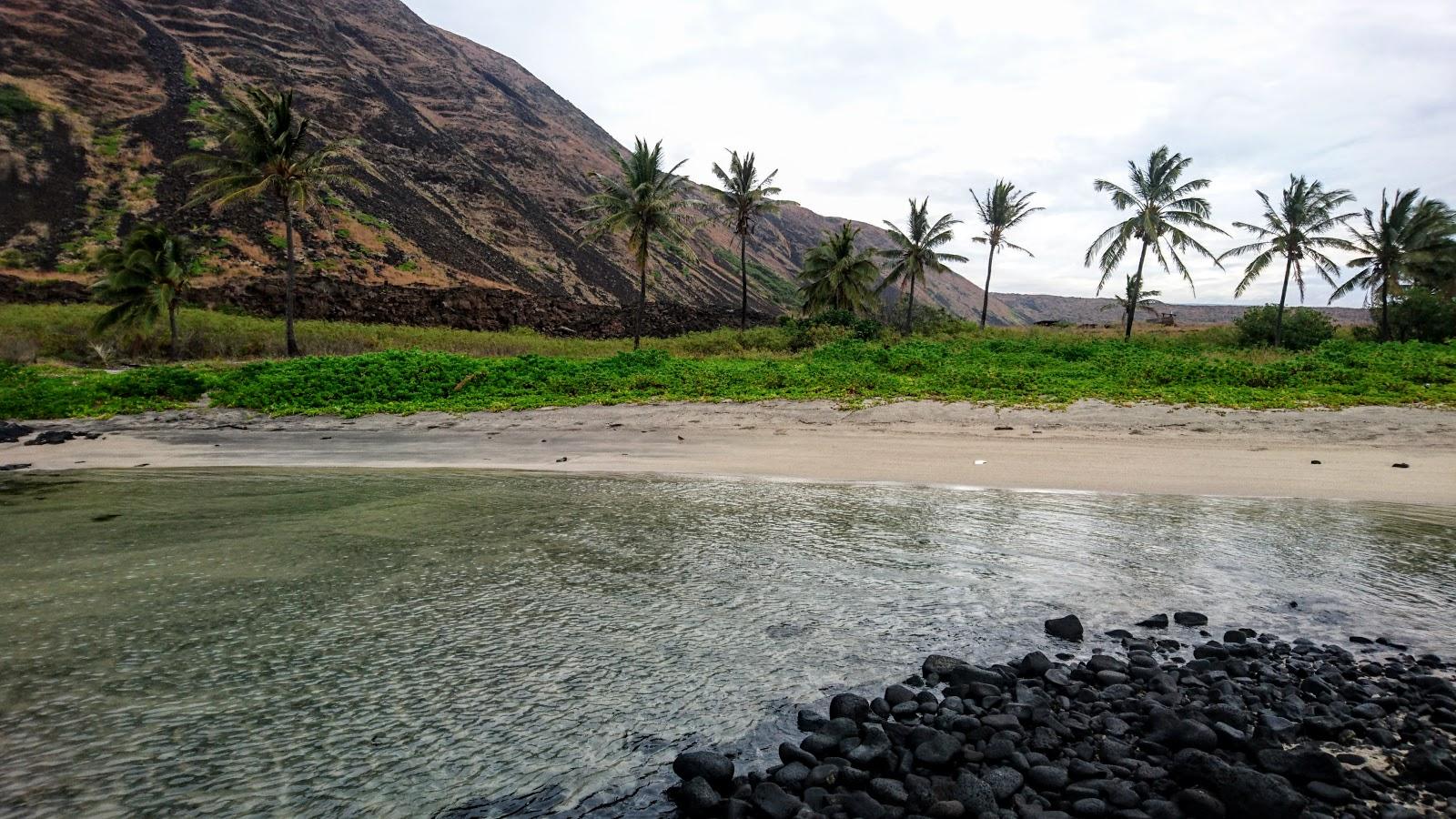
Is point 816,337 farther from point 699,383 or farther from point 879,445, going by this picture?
point 879,445

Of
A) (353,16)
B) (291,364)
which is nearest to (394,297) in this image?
(291,364)

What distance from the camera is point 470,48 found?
470 feet

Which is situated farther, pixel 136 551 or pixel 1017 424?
pixel 1017 424

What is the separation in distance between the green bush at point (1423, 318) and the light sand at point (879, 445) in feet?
91.2

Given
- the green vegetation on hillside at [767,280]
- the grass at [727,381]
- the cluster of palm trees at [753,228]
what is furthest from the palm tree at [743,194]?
the green vegetation on hillside at [767,280]

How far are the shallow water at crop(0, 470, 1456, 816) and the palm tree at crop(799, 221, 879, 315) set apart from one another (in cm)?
3519

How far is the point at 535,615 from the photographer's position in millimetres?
4586

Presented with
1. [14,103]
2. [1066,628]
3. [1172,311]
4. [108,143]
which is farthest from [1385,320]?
[1172,311]

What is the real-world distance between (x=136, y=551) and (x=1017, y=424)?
12.5 metres

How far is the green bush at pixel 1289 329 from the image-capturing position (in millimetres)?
31484

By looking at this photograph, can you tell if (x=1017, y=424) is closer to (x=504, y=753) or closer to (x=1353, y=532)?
(x=1353, y=532)

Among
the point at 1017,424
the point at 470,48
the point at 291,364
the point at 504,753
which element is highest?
the point at 470,48

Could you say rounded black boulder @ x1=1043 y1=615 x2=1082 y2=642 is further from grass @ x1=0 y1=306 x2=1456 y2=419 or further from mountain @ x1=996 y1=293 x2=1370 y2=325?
mountain @ x1=996 y1=293 x2=1370 y2=325

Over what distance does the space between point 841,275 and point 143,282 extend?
108 ft
